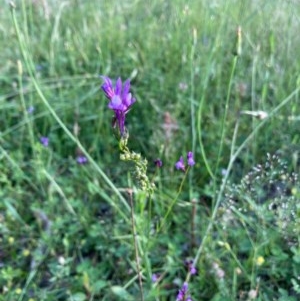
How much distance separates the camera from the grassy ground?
151 centimetres

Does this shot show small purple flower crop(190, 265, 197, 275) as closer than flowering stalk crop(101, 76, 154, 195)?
No

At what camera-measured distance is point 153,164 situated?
205 centimetres

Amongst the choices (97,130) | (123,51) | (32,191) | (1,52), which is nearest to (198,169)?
(97,130)

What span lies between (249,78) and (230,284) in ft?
3.47

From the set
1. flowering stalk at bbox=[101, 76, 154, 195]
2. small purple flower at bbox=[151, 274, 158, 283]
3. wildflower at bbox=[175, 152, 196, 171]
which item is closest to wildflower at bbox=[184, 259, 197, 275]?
small purple flower at bbox=[151, 274, 158, 283]

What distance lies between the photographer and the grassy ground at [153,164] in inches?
59.6

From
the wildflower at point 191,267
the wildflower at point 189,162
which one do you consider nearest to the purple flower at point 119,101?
the wildflower at point 189,162

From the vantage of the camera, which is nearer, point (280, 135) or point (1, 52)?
point (280, 135)

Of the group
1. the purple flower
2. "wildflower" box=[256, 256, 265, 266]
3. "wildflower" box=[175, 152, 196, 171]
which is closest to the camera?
the purple flower

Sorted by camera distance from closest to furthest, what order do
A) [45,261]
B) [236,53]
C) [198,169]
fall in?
[236,53] → [45,261] → [198,169]

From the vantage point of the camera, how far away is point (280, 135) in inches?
77.3

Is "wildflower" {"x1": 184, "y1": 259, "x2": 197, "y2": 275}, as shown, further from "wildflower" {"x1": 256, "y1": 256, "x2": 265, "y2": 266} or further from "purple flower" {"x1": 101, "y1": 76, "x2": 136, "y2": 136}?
"purple flower" {"x1": 101, "y1": 76, "x2": 136, "y2": 136}

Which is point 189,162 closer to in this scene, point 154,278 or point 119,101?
point 119,101

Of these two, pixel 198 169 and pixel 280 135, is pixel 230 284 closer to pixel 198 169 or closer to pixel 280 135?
pixel 198 169
